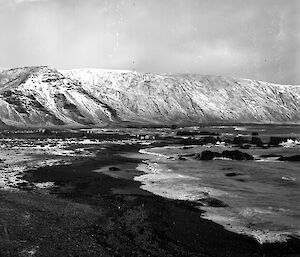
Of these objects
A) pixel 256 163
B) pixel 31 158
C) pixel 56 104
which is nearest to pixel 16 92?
pixel 56 104

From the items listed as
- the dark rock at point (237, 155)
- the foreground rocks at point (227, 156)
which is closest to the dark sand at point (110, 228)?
the foreground rocks at point (227, 156)

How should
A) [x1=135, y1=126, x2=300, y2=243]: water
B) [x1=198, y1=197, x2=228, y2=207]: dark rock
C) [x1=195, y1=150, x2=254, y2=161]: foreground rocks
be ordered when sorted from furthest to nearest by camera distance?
[x1=195, y1=150, x2=254, y2=161]: foreground rocks → [x1=198, y1=197, x2=228, y2=207]: dark rock → [x1=135, y1=126, x2=300, y2=243]: water

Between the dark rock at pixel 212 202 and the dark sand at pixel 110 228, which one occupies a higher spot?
the dark rock at pixel 212 202

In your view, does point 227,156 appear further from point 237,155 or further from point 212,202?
point 212,202

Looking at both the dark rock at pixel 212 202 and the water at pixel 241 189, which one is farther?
the dark rock at pixel 212 202

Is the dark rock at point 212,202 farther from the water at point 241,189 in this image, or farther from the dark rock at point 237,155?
the dark rock at point 237,155

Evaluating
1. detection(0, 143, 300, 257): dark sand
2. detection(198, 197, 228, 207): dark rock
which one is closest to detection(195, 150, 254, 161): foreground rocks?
detection(0, 143, 300, 257): dark sand

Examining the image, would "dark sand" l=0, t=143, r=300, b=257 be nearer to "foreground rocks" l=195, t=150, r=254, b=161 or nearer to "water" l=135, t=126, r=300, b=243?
"water" l=135, t=126, r=300, b=243
